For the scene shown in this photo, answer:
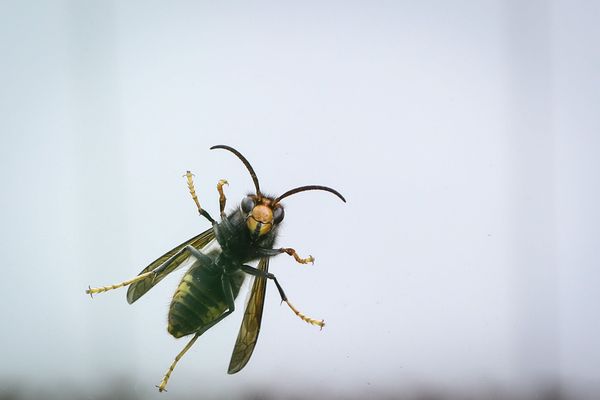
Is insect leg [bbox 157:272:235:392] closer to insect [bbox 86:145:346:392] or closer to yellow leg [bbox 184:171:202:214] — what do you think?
insect [bbox 86:145:346:392]

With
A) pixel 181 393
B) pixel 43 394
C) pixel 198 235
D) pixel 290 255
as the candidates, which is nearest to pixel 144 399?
pixel 181 393

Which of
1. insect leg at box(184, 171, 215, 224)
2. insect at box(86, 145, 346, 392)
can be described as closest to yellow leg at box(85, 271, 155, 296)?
insect at box(86, 145, 346, 392)

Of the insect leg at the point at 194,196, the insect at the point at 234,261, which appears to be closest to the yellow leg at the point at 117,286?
the insect at the point at 234,261

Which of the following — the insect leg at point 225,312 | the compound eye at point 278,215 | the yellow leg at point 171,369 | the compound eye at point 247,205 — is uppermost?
the compound eye at point 247,205

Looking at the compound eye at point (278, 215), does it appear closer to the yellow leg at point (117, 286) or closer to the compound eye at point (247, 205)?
the compound eye at point (247, 205)

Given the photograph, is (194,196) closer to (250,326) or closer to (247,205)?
(247,205)

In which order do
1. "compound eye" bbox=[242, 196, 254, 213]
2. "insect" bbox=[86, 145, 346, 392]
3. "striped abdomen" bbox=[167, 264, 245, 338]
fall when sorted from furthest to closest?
"compound eye" bbox=[242, 196, 254, 213], "insect" bbox=[86, 145, 346, 392], "striped abdomen" bbox=[167, 264, 245, 338]

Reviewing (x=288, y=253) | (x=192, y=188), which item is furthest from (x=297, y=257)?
(x=192, y=188)

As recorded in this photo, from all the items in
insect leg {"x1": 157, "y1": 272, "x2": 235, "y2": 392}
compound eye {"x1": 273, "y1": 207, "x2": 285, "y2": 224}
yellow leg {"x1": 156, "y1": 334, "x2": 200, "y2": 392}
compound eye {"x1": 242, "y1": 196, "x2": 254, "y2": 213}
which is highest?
compound eye {"x1": 242, "y1": 196, "x2": 254, "y2": 213}
